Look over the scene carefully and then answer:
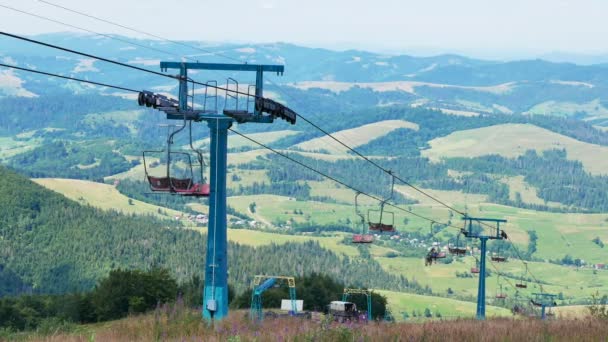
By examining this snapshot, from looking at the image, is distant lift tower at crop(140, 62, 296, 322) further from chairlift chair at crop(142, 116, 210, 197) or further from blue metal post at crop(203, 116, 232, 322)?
chairlift chair at crop(142, 116, 210, 197)

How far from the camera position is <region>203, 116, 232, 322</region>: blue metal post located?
33.9 metres

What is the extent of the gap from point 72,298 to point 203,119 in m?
54.8

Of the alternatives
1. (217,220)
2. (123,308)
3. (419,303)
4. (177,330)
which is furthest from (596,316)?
(419,303)

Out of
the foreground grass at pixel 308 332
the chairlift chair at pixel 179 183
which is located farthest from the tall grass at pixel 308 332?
the chairlift chair at pixel 179 183

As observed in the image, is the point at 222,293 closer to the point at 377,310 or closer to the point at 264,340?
the point at 264,340

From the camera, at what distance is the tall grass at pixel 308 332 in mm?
14888

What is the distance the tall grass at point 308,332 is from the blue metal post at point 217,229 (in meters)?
15.1

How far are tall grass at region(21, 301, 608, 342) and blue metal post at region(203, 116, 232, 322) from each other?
49.4 ft

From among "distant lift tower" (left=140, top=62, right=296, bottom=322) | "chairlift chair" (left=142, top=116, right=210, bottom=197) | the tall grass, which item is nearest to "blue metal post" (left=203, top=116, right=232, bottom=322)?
"distant lift tower" (left=140, top=62, right=296, bottom=322)

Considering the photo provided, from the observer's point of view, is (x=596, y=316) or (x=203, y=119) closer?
(x=596, y=316)

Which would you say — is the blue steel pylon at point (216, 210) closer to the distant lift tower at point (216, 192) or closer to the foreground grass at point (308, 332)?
the distant lift tower at point (216, 192)

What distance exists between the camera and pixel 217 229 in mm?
34188

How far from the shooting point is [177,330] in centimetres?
1662

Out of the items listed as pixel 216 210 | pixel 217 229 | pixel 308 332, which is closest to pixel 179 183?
pixel 216 210
